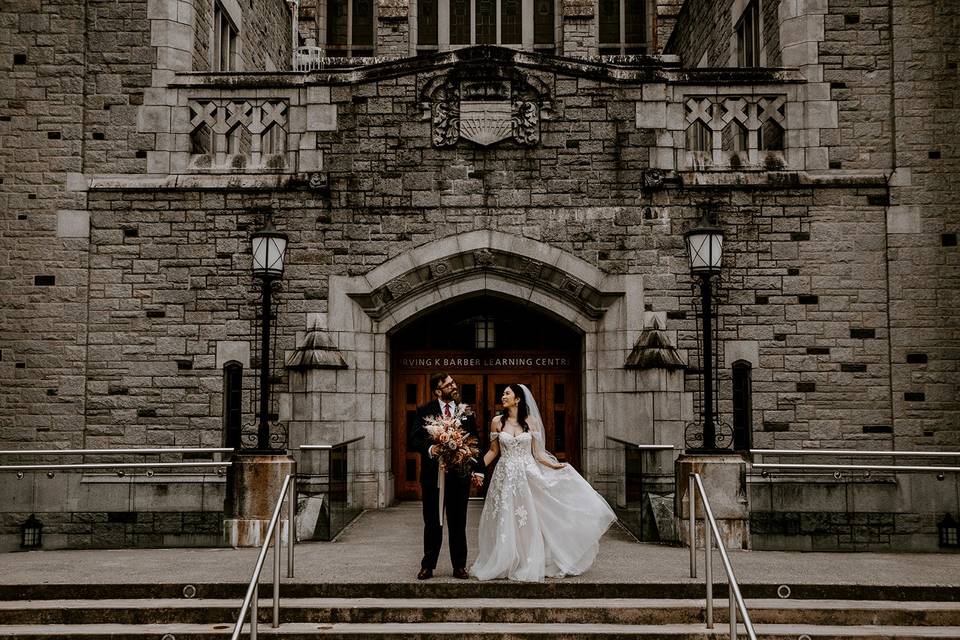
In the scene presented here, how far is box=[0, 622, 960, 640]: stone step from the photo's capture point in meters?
6.43

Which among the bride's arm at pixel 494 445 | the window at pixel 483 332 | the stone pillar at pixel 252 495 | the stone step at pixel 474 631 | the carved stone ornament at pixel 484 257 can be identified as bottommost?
the stone step at pixel 474 631

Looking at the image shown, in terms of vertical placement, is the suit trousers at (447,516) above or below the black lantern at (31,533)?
above

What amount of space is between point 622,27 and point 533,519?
540 inches

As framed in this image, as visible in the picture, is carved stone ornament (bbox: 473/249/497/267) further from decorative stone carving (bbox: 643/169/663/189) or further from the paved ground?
the paved ground

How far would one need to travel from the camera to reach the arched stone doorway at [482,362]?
1285 cm

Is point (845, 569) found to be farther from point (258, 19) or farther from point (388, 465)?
point (258, 19)

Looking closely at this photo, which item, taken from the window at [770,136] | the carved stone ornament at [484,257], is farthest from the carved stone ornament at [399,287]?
the window at [770,136]

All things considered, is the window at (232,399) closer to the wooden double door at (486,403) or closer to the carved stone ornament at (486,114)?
the wooden double door at (486,403)

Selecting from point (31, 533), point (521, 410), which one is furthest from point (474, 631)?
point (31, 533)

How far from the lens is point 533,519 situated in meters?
7.40

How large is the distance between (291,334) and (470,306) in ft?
9.01

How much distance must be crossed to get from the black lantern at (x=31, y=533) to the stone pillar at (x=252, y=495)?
2303 millimetres

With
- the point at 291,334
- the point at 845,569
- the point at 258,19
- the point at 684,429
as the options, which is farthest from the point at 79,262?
the point at 845,569

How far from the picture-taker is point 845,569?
7859mm
